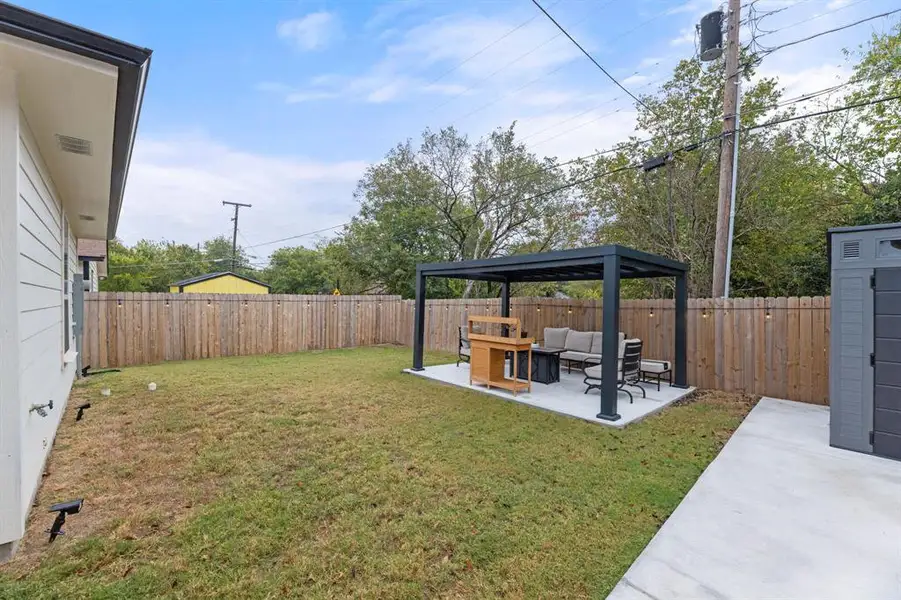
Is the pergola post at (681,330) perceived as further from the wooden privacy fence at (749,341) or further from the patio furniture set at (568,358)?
the wooden privacy fence at (749,341)

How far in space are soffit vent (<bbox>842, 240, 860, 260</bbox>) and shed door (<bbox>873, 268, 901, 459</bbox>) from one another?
0.23 metres

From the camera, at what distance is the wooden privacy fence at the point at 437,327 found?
5828 mm

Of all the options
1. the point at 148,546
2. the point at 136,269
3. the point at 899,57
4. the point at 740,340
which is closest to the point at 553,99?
the point at 899,57

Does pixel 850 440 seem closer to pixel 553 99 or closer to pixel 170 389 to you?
pixel 170 389

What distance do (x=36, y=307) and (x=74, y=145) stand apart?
126 cm

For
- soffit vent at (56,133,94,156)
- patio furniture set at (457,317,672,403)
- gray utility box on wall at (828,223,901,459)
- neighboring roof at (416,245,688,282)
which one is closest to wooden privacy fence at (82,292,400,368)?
patio furniture set at (457,317,672,403)

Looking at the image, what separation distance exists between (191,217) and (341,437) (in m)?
31.6

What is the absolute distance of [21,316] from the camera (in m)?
2.36

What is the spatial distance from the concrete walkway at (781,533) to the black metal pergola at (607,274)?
1363 mm

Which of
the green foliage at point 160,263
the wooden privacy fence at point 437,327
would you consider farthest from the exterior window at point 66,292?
the green foliage at point 160,263

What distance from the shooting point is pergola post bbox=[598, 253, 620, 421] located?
473cm

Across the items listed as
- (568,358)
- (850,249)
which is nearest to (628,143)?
(568,358)

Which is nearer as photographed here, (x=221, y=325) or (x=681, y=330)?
(x=681, y=330)

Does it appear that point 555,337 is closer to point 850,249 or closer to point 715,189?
point 850,249
